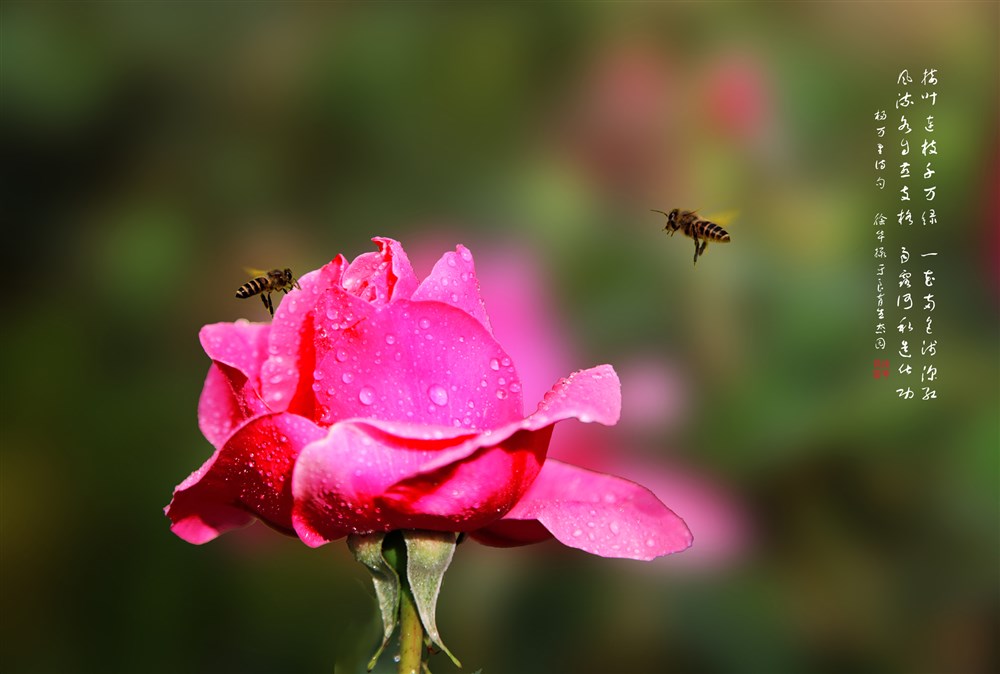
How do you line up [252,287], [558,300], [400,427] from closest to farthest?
[400,427], [252,287], [558,300]

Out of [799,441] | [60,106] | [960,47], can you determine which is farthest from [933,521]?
[60,106]

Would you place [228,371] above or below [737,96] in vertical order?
below

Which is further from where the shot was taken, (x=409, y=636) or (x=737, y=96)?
(x=737, y=96)

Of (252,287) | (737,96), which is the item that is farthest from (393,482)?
(737,96)

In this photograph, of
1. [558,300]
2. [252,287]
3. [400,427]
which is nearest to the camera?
[400,427]

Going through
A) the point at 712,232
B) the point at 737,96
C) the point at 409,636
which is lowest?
the point at 409,636

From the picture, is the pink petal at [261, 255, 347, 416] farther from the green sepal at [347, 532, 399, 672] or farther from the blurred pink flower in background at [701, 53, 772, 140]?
the blurred pink flower in background at [701, 53, 772, 140]

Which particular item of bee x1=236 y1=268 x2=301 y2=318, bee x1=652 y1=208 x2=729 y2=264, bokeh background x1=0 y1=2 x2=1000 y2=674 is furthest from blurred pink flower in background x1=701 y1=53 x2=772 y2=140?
bee x1=236 y1=268 x2=301 y2=318

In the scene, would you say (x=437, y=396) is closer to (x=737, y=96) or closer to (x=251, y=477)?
(x=251, y=477)
